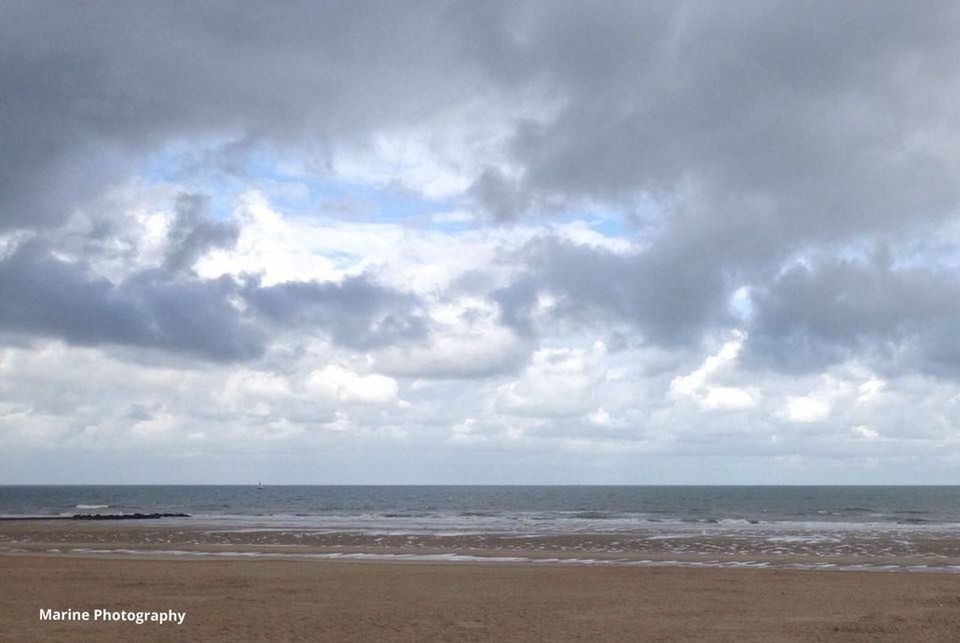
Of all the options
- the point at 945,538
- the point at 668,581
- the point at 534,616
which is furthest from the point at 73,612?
the point at 945,538

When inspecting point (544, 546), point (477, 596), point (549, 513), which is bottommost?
point (549, 513)

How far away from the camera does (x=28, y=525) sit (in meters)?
57.8

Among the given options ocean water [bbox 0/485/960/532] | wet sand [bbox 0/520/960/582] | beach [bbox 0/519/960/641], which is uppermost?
beach [bbox 0/519/960/641]

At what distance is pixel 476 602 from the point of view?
63.5 ft

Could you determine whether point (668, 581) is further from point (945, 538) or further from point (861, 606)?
point (945, 538)

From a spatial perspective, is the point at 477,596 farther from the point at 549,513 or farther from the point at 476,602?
the point at 549,513

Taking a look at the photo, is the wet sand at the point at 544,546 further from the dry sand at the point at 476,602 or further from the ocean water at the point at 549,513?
the ocean water at the point at 549,513

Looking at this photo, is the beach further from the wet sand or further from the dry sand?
the wet sand

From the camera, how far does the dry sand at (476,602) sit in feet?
51.3

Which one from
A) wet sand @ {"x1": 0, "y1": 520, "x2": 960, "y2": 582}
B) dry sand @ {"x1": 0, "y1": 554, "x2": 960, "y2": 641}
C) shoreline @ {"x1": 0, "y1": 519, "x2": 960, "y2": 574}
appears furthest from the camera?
wet sand @ {"x1": 0, "y1": 520, "x2": 960, "y2": 582}

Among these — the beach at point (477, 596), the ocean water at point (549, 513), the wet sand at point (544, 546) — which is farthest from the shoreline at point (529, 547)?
the ocean water at point (549, 513)

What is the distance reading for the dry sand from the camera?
1562cm

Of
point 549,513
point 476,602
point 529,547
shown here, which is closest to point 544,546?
point 529,547

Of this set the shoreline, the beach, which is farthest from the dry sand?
the shoreline
